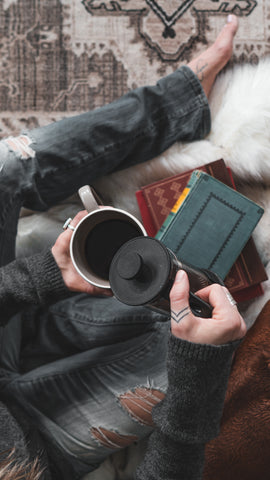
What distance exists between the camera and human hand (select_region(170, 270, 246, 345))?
1.72 ft

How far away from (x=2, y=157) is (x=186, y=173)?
393mm

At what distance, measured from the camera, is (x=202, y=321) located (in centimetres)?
54

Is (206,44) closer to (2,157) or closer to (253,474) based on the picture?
(2,157)

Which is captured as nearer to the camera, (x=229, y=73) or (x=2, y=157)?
(x=2, y=157)

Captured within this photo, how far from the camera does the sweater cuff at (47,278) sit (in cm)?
72

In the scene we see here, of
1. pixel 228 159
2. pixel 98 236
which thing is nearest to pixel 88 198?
pixel 98 236

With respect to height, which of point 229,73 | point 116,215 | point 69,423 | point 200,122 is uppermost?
point 229,73

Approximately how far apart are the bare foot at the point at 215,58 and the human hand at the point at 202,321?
60 centimetres

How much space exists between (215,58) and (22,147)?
506 millimetres

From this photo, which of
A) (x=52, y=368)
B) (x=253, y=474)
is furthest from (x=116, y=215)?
(x=253, y=474)

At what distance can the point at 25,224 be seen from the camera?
1003 mm

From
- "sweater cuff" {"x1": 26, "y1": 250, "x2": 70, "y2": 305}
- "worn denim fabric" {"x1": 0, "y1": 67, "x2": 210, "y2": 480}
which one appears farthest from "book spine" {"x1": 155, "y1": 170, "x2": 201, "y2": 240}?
"sweater cuff" {"x1": 26, "y1": 250, "x2": 70, "y2": 305}

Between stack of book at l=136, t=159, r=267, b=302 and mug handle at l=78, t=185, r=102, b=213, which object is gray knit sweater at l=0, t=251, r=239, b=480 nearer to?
mug handle at l=78, t=185, r=102, b=213

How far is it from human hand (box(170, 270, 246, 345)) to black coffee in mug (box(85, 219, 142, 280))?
0.16m
